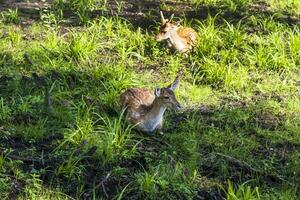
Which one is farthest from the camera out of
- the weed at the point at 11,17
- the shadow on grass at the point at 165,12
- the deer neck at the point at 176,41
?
the shadow on grass at the point at 165,12

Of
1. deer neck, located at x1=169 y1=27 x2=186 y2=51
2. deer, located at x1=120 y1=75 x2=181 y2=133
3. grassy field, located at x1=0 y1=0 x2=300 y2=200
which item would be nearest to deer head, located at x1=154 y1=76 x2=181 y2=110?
deer, located at x1=120 y1=75 x2=181 y2=133

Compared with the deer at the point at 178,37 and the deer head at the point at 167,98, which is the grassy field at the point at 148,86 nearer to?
the deer at the point at 178,37

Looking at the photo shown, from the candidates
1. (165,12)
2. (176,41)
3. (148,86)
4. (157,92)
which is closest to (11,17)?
(165,12)

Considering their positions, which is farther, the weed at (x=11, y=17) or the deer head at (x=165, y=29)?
the weed at (x=11, y=17)

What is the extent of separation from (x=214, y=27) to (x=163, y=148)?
319 centimetres

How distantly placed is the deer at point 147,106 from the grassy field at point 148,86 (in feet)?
0.45

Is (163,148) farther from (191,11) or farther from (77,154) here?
(191,11)

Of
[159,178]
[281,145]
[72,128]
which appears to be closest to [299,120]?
[281,145]

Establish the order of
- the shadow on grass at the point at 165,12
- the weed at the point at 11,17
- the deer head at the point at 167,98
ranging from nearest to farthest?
the deer head at the point at 167,98, the weed at the point at 11,17, the shadow on grass at the point at 165,12

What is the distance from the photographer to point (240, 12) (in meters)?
9.35

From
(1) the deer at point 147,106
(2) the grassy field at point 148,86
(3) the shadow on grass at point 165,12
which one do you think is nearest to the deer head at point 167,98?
(1) the deer at point 147,106

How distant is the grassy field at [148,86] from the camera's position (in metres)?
5.58

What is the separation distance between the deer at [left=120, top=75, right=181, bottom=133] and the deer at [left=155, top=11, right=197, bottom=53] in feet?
5.45

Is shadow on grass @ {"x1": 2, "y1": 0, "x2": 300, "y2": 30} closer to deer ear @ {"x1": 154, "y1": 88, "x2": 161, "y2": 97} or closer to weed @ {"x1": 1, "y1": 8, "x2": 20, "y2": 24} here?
weed @ {"x1": 1, "y1": 8, "x2": 20, "y2": 24}
